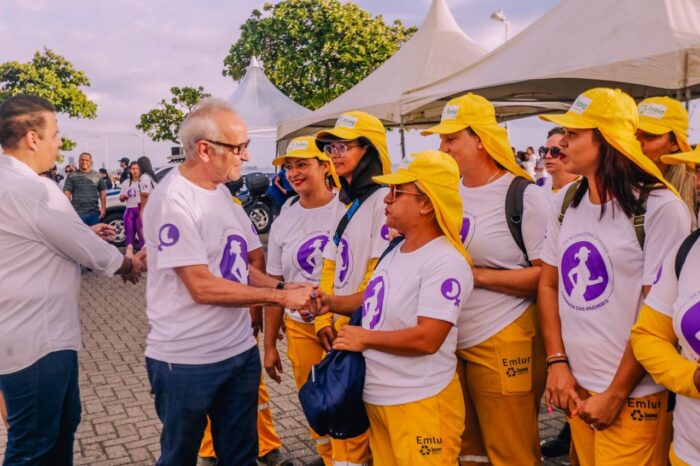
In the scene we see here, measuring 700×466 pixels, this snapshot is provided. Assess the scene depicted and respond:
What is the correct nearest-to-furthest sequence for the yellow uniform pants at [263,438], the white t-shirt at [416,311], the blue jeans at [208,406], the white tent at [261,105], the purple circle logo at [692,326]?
1. the purple circle logo at [692,326]
2. the white t-shirt at [416,311]
3. the blue jeans at [208,406]
4. the yellow uniform pants at [263,438]
5. the white tent at [261,105]

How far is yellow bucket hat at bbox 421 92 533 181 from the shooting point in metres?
3.01

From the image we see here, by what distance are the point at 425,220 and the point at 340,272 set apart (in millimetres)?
789

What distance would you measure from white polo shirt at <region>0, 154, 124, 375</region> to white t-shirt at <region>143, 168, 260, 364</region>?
41 centimetres

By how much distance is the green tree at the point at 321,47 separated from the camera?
25.9 m

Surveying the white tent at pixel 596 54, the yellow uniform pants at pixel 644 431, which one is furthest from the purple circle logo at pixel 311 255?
the white tent at pixel 596 54

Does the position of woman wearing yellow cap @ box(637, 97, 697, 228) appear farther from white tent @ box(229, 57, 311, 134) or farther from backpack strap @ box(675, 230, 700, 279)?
white tent @ box(229, 57, 311, 134)

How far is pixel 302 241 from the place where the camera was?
381 centimetres

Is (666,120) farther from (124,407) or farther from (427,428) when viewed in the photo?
(124,407)

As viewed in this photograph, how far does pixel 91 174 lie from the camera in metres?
12.1

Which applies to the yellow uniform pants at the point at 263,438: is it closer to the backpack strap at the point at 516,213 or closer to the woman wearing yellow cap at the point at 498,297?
the woman wearing yellow cap at the point at 498,297

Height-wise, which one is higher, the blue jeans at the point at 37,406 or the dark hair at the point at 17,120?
the dark hair at the point at 17,120

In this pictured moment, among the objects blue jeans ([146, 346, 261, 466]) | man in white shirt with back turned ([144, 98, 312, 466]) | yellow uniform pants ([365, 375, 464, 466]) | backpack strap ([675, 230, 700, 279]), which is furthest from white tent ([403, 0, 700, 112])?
blue jeans ([146, 346, 261, 466])

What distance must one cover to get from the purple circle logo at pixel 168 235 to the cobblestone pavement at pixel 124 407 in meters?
2.21

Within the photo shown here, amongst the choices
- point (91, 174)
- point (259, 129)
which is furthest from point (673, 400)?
point (259, 129)
